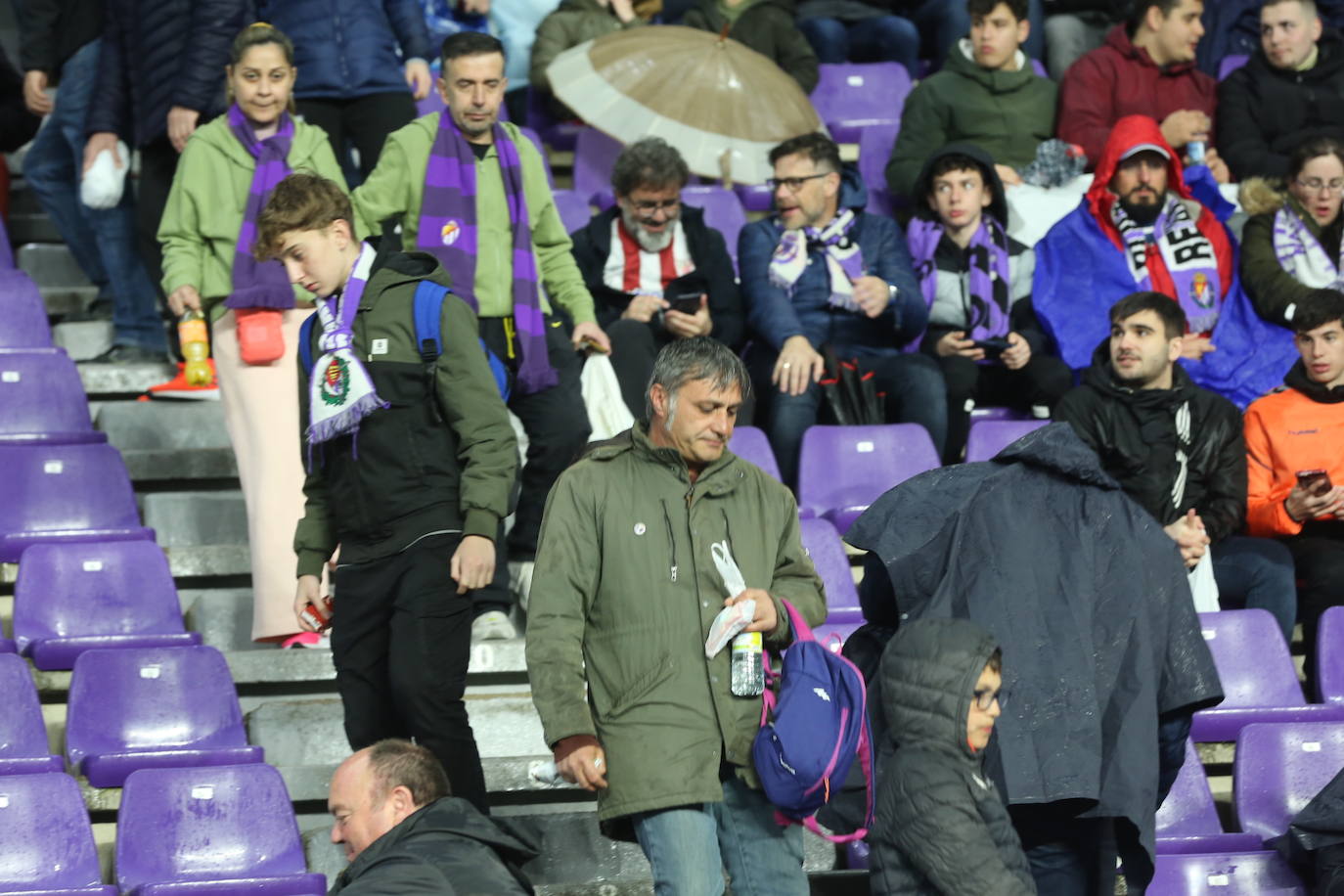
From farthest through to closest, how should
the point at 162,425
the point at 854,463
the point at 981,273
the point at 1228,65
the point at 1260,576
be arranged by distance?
1. the point at 1228,65
2. the point at 981,273
3. the point at 162,425
4. the point at 854,463
5. the point at 1260,576

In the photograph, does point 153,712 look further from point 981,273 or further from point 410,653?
point 981,273

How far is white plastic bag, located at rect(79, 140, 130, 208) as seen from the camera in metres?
6.51

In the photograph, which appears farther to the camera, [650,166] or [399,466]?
[650,166]

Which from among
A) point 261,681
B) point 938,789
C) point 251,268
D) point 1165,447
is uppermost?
point 251,268

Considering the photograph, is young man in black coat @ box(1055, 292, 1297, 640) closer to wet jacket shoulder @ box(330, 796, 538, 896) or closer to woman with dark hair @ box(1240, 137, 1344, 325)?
woman with dark hair @ box(1240, 137, 1344, 325)

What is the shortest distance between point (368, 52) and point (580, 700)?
11.7 ft

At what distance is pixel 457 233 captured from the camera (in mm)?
5609

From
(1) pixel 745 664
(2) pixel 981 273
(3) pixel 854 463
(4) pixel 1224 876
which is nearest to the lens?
(1) pixel 745 664

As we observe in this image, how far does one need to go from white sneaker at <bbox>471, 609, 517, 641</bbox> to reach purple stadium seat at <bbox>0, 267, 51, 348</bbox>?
1.92 meters

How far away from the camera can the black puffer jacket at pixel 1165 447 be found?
5.89 m

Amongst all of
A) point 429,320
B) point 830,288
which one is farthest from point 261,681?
point 830,288

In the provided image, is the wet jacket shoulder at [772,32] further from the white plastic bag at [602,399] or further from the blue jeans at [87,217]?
the white plastic bag at [602,399]

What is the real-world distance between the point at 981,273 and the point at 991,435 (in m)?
0.73

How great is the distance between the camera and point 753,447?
6.04 metres
